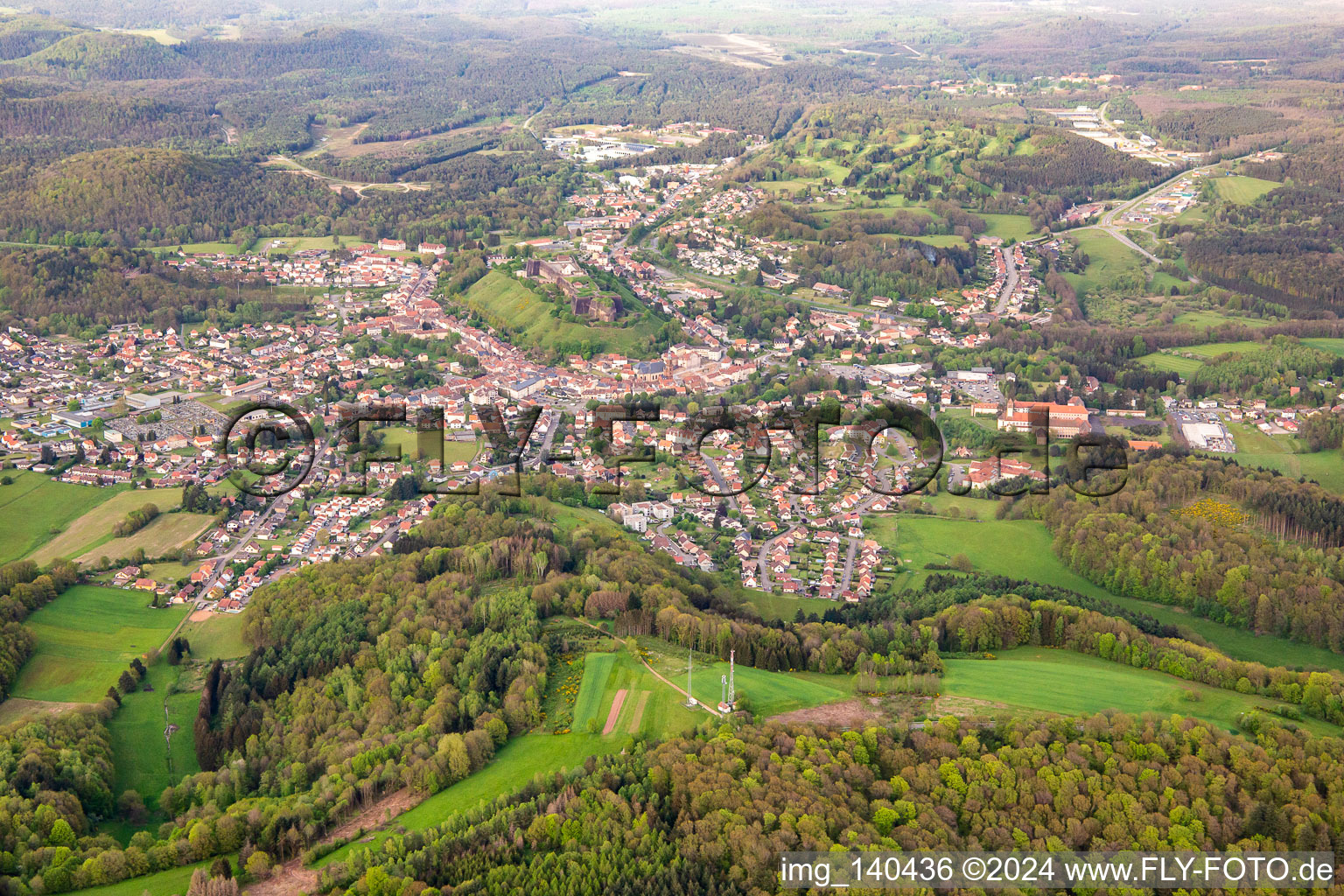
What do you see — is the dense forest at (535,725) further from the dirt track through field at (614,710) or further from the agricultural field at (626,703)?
the dirt track through field at (614,710)

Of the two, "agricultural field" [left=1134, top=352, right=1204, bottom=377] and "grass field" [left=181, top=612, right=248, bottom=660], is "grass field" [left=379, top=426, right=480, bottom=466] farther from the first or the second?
"agricultural field" [left=1134, top=352, right=1204, bottom=377]

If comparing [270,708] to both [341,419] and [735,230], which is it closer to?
[341,419]

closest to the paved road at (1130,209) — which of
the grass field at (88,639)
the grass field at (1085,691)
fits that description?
the grass field at (1085,691)

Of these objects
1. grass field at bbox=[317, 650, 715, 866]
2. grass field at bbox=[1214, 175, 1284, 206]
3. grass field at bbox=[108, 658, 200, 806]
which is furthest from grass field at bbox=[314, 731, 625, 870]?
grass field at bbox=[1214, 175, 1284, 206]

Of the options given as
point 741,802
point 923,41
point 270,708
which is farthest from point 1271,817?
point 923,41

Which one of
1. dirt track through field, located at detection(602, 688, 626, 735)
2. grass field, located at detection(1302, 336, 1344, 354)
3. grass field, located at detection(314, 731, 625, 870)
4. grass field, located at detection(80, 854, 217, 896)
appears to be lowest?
grass field, located at detection(80, 854, 217, 896)
